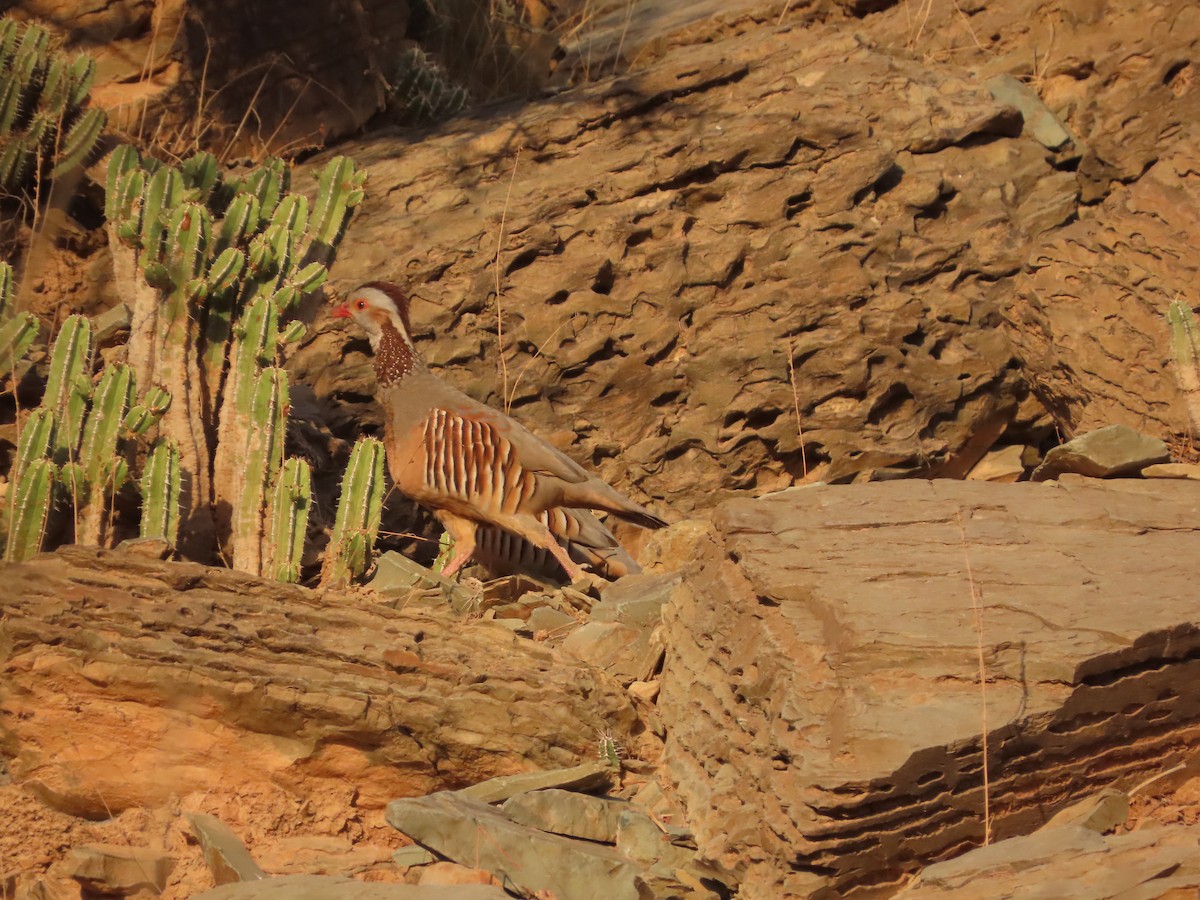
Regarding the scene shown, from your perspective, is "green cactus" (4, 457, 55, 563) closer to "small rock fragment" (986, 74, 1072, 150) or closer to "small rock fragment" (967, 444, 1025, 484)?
"small rock fragment" (967, 444, 1025, 484)

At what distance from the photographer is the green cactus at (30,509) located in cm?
527

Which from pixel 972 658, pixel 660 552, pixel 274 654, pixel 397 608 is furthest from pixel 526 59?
pixel 972 658

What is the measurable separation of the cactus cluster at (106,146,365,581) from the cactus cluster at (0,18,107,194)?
1.32m

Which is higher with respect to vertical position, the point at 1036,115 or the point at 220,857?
the point at 1036,115

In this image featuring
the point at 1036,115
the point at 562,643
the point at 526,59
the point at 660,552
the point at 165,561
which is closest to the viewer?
the point at 165,561

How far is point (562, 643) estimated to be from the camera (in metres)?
5.22

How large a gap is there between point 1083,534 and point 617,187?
4187mm

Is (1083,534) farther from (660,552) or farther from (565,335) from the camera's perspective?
(565,335)

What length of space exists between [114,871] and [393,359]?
10.9 ft

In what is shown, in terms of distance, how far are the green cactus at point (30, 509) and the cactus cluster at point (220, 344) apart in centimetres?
80

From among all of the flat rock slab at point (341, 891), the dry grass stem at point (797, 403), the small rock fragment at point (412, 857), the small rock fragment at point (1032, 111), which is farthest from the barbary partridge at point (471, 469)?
the small rock fragment at point (1032, 111)

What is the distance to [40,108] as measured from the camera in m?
7.47

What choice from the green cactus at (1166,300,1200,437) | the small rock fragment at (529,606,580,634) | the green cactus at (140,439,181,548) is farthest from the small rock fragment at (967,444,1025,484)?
the green cactus at (140,439,181,548)

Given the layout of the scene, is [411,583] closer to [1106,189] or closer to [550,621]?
[550,621]
